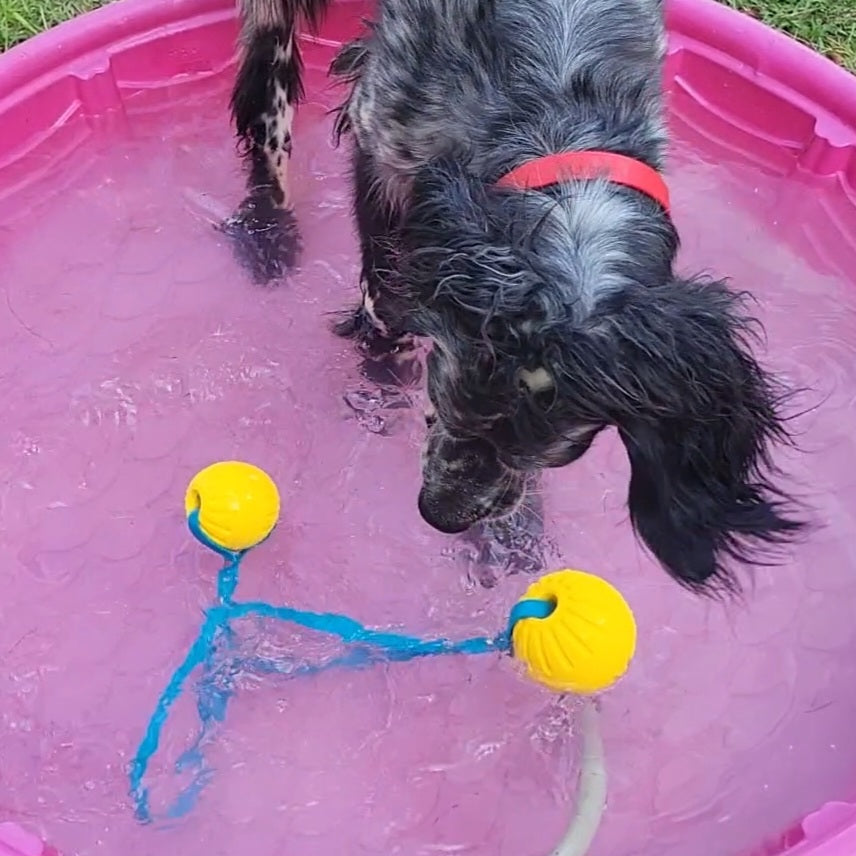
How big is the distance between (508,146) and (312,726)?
1.46 m

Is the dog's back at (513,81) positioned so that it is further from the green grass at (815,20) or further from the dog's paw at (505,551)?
the green grass at (815,20)

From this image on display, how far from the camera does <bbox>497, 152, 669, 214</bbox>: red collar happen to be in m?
2.10

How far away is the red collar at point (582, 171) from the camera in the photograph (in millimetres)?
2096

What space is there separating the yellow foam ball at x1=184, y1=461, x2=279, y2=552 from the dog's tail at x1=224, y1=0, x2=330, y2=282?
44.8 inches

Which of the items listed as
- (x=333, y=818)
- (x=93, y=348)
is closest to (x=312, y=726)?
(x=333, y=818)

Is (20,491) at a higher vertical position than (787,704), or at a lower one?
higher

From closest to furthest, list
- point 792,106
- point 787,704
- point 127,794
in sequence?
point 127,794 < point 787,704 < point 792,106

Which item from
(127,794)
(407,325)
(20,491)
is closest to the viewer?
(407,325)

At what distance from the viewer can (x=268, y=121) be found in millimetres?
3377

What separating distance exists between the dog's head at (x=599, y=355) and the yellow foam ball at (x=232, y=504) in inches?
20.9

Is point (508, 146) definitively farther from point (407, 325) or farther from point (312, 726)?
point (312, 726)

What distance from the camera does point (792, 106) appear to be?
3.70m

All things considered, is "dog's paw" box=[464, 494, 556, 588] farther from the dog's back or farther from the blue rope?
the dog's back

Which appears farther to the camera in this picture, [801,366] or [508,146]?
[801,366]
